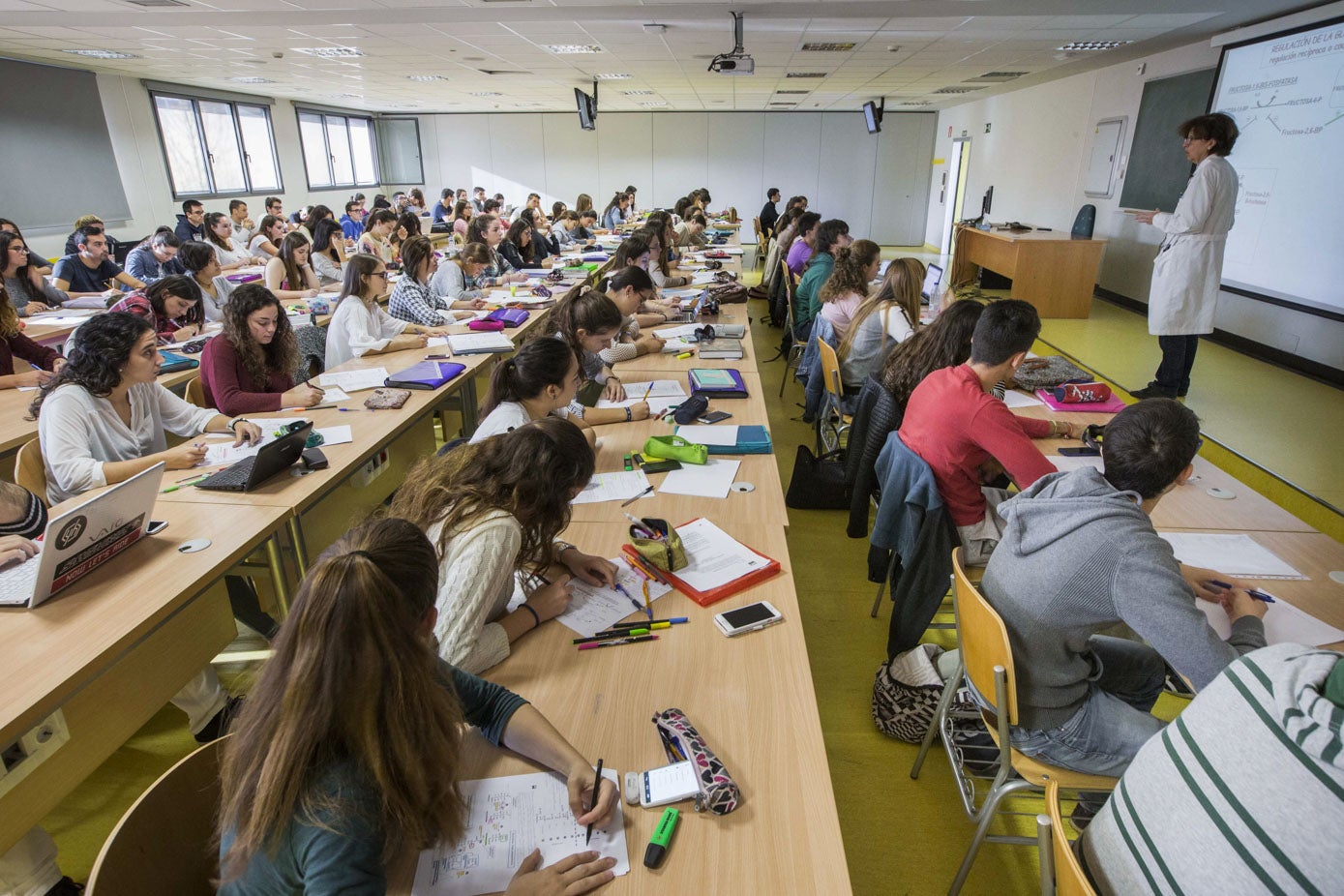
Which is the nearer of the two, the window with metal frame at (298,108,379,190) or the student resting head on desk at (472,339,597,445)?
the student resting head on desk at (472,339,597,445)

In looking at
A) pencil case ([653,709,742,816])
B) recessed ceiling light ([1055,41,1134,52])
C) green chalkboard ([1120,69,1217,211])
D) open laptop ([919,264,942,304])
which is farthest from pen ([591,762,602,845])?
recessed ceiling light ([1055,41,1134,52])

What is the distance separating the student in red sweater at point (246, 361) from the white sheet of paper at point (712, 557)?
6.51 ft

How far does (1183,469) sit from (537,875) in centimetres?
159

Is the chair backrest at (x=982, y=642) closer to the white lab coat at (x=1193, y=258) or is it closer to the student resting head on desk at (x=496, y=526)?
the student resting head on desk at (x=496, y=526)

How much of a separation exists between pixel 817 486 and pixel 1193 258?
10.6ft

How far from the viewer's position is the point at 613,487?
7.46 feet

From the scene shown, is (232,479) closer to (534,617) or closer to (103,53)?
(534,617)

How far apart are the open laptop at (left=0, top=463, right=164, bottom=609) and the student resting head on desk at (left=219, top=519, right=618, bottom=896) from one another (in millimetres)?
1067

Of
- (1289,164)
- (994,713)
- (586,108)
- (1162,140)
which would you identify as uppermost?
(586,108)

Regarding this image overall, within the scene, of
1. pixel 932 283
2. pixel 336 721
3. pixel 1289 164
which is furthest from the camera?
pixel 1289 164

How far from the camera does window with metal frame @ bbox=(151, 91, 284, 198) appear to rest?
35.3 feet

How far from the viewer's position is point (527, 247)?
7.36m

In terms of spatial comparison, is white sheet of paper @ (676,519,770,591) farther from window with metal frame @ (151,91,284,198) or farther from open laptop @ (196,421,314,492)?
window with metal frame @ (151,91,284,198)

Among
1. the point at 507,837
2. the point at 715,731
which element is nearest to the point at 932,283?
the point at 715,731
